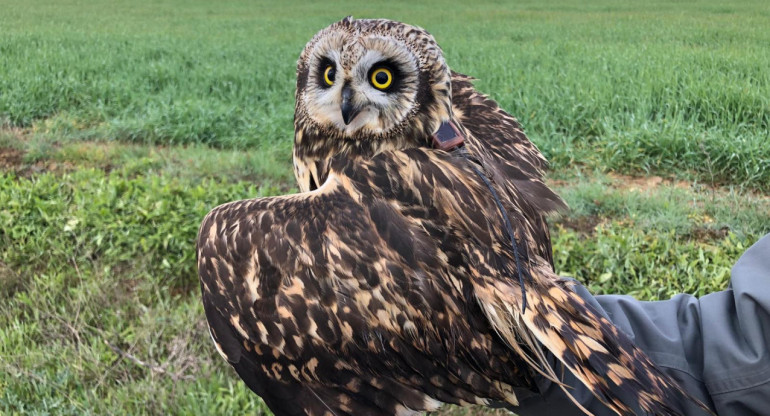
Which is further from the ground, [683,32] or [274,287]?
[683,32]

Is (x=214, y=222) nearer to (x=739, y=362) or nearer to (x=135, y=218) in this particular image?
(x=739, y=362)

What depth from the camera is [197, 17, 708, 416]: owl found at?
67.9 inches

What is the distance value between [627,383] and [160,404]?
82.5 inches

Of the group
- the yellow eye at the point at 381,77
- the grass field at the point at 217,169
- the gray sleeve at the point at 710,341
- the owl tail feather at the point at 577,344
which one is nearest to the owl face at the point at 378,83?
Answer: the yellow eye at the point at 381,77

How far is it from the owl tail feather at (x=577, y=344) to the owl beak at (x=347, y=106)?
2.17ft

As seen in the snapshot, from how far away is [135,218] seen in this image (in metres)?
4.07

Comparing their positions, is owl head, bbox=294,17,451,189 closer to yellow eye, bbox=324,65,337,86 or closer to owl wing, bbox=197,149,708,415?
yellow eye, bbox=324,65,337,86

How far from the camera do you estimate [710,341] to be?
6.08 feet

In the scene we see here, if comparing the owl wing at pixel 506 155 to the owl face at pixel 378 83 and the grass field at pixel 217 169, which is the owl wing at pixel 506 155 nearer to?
the owl face at pixel 378 83

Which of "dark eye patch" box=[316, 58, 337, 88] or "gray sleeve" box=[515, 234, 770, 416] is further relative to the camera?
"dark eye patch" box=[316, 58, 337, 88]

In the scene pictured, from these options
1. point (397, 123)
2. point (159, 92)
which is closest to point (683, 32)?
point (159, 92)

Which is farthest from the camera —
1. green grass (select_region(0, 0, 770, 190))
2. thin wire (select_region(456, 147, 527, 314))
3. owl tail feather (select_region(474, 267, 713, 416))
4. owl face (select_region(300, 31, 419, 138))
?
green grass (select_region(0, 0, 770, 190))

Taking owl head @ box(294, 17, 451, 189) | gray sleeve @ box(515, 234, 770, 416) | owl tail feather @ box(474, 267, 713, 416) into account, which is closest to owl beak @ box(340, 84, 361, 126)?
owl head @ box(294, 17, 451, 189)

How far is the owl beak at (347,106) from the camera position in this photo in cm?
195
